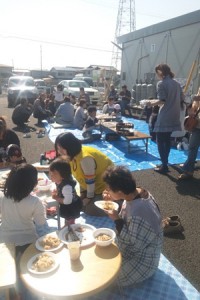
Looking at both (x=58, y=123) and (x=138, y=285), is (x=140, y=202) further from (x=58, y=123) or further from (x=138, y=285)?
(x=58, y=123)

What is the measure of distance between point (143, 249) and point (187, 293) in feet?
2.50

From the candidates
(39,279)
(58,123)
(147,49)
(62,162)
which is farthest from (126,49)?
(39,279)

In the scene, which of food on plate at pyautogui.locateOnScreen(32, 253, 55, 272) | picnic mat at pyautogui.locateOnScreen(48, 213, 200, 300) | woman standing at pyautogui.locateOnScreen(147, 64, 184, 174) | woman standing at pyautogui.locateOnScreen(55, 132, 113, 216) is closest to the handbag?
woman standing at pyautogui.locateOnScreen(147, 64, 184, 174)

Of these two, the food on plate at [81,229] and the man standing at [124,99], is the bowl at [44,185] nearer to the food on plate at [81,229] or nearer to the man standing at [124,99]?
the food on plate at [81,229]

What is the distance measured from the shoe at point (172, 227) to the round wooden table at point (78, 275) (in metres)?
1.75

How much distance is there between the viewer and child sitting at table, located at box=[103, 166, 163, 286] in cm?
229

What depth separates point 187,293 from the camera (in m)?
2.66

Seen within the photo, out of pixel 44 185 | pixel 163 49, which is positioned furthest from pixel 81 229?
pixel 163 49

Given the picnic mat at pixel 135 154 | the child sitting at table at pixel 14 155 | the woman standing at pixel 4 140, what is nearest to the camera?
the child sitting at table at pixel 14 155

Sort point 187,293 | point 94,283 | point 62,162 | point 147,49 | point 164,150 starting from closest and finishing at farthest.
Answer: point 94,283 < point 187,293 < point 62,162 < point 164,150 < point 147,49

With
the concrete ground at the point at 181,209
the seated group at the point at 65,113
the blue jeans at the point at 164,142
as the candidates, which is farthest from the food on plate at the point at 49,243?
the seated group at the point at 65,113

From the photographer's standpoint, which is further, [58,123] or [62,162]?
[58,123]

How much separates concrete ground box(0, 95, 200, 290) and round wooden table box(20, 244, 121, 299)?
1331 mm

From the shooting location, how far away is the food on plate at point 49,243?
2.30 metres
